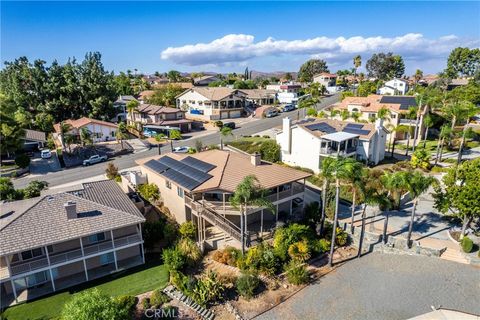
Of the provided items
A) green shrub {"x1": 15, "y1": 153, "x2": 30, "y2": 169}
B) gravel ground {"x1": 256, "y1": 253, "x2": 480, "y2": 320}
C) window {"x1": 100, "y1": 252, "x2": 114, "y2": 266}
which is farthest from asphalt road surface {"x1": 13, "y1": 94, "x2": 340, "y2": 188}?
gravel ground {"x1": 256, "y1": 253, "x2": 480, "y2": 320}

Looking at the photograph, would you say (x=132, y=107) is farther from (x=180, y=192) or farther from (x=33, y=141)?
(x=180, y=192)

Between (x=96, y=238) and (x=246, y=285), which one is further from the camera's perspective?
(x=96, y=238)

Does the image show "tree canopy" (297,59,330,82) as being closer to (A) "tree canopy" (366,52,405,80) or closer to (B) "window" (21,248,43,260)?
(A) "tree canopy" (366,52,405,80)

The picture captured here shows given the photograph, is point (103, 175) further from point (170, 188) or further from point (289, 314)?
point (289, 314)

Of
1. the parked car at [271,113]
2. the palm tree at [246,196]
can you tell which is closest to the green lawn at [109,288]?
the palm tree at [246,196]

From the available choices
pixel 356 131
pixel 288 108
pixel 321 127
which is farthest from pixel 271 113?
pixel 356 131
